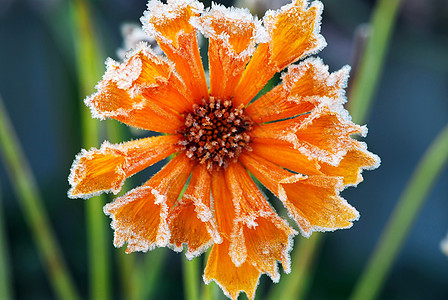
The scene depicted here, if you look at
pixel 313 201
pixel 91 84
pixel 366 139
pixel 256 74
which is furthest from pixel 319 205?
pixel 366 139

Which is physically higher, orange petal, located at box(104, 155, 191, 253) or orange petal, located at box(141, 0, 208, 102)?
orange petal, located at box(141, 0, 208, 102)

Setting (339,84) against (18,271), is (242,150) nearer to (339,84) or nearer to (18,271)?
(339,84)

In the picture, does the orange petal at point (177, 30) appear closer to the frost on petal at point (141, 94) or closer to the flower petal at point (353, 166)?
the frost on petal at point (141, 94)

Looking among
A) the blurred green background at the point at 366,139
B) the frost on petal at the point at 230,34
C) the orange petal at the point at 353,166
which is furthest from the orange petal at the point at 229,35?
the blurred green background at the point at 366,139

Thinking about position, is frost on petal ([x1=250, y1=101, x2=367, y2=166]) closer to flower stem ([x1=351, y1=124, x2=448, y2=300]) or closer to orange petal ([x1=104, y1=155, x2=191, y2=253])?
orange petal ([x1=104, y1=155, x2=191, y2=253])

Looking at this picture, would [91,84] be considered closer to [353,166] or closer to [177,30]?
[177,30]

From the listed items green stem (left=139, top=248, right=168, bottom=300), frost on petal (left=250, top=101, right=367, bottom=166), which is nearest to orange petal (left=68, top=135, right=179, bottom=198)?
frost on petal (left=250, top=101, right=367, bottom=166)
